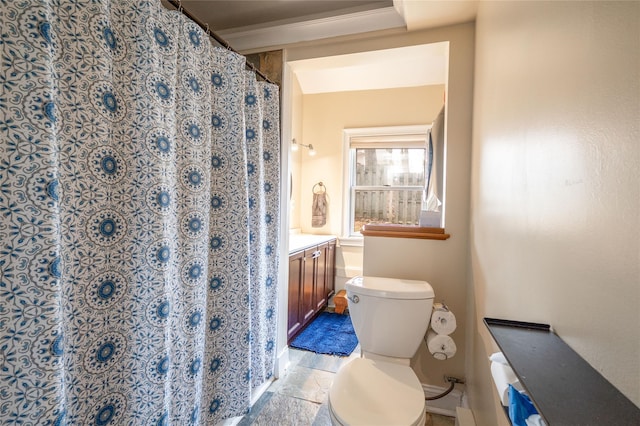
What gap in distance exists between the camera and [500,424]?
976 mm

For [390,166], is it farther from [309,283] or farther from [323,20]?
[323,20]

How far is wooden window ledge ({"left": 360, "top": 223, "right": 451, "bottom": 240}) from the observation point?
1.72 meters

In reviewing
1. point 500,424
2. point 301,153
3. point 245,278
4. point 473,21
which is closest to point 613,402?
point 500,424

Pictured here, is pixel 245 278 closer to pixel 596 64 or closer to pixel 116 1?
pixel 116 1

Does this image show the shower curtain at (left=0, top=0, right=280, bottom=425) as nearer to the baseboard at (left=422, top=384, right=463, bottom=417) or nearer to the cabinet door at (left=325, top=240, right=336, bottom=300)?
the baseboard at (left=422, top=384, right=463, bottom=417)

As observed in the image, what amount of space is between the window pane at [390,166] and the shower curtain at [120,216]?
2.17 meters

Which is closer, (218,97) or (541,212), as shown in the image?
(541,212)

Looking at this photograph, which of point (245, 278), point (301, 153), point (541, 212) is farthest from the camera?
point (301, 153)

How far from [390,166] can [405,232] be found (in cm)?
184

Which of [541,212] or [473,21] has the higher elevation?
[473,21]

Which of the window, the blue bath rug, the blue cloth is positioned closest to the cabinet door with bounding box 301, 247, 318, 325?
the blue bath rug

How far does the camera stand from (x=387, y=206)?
11.4 feet

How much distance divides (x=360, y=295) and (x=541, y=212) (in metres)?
1.02

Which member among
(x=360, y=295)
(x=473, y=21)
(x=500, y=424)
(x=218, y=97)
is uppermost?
(x=473, y=21)
